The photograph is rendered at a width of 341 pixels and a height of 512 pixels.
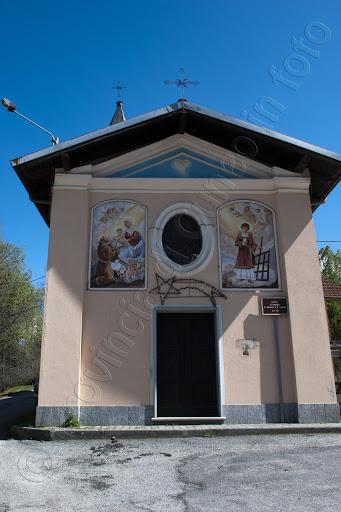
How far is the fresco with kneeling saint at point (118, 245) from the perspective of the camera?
949 cm

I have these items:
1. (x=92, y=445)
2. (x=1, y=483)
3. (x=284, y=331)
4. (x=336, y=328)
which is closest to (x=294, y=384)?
(x=284, y=331)

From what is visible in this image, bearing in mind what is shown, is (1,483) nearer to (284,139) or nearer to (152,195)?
(152,195)

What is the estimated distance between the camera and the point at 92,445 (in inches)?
289

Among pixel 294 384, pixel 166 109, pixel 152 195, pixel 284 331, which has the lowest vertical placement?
pixel 294 384

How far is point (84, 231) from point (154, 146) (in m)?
2.47

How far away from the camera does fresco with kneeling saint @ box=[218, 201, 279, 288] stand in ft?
31.7

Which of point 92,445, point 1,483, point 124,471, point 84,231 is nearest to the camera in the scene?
point 1,483

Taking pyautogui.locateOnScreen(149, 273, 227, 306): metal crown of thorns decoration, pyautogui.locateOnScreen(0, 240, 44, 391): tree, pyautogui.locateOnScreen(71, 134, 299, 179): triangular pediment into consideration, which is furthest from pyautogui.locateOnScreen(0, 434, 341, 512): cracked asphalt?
pyautogui.locateOnScreen(0, 240, 44, 391): tree

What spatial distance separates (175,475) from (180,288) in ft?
14.8

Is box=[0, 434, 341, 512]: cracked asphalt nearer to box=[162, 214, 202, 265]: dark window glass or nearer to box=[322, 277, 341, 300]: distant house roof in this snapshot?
box=[162, 214, 202, 265]: dark window glass

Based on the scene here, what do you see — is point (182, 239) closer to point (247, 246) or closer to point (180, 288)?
point (180, 288)

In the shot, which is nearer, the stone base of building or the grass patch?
the stone base of building

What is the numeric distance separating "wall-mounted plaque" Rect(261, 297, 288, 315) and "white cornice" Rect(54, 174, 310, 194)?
2394 mm

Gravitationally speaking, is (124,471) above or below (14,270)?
below
